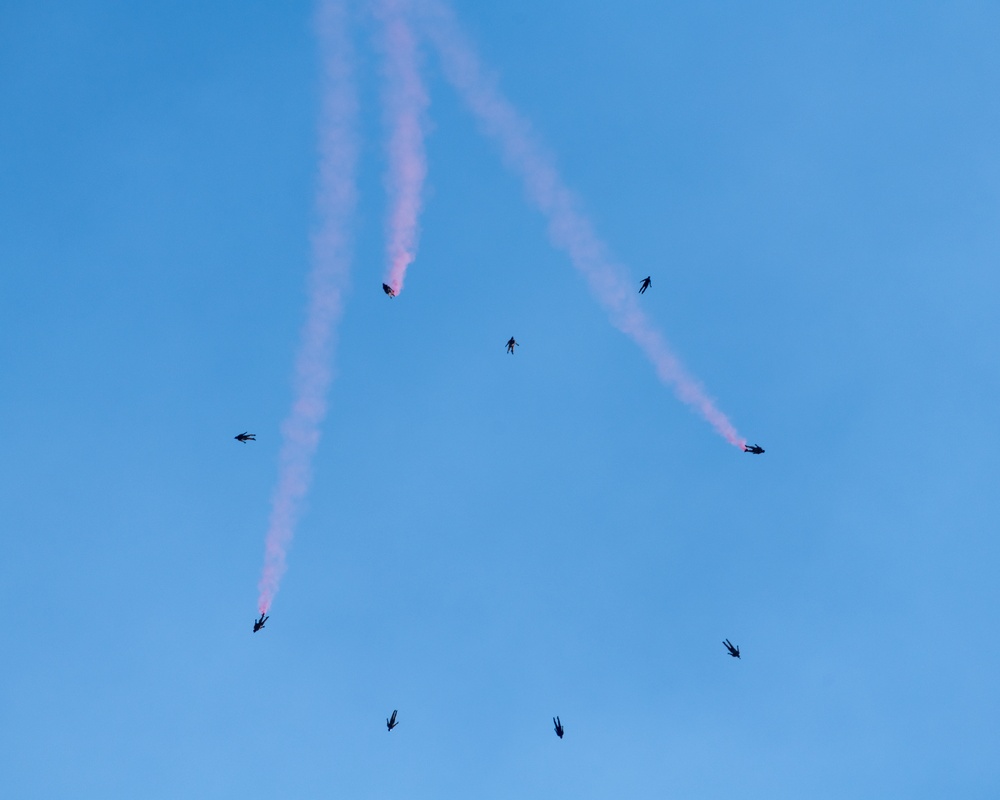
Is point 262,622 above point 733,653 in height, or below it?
above

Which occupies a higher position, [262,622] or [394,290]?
[394,290]

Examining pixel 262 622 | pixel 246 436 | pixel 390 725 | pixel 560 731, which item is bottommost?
pixel 560 731

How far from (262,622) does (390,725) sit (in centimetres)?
1013

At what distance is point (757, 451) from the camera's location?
43375mm

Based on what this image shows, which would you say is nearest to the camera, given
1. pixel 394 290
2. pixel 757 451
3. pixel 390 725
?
pixel 394 290

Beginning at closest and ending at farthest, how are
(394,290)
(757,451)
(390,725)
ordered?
(394,290), (390,725), (757,451)

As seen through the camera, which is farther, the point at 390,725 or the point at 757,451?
the point at 757,451

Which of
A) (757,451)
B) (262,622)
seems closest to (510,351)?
(757,451)

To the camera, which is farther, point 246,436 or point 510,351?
point 510,351

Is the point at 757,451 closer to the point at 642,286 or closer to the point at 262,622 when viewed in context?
the point at 642,286

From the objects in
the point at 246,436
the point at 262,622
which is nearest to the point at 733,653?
the point at 262,622

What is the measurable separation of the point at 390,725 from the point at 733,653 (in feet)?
71.8

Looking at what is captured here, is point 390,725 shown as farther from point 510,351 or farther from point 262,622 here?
point 510,351

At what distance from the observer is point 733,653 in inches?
1662
